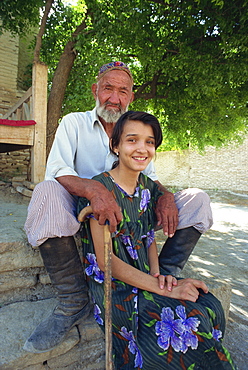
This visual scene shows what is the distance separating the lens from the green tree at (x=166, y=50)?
411 cm

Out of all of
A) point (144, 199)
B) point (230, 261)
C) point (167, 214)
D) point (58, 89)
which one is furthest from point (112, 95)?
point (58, 89)

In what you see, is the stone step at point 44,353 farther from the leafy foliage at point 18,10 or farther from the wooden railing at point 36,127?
the leafy foliage at point 18,10

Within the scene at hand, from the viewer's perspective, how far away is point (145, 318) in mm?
1204

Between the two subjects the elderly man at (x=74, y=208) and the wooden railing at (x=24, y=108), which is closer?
the elderly man at (x=74, y=208)

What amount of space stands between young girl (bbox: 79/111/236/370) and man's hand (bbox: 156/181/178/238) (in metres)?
0.06

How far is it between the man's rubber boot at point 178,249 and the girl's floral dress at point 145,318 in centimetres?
33

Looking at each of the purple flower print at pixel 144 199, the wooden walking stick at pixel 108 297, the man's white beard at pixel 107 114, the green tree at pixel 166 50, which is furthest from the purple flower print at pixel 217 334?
the green tree at pixel 166 50

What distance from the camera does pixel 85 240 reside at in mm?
1559

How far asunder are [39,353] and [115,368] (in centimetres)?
44

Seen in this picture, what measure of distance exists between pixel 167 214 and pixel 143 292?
591mm

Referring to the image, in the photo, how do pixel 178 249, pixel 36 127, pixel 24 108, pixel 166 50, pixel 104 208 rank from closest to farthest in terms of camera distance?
pixel 104 208
pixel 178 249
pixel 36 127
pixel 24 108
pixel 166 50

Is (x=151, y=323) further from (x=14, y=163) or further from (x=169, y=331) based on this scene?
(x=14, y=163)

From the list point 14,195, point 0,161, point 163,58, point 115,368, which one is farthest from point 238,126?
point 115,368

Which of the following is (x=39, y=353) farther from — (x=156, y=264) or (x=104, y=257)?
(x=156, y=264)
